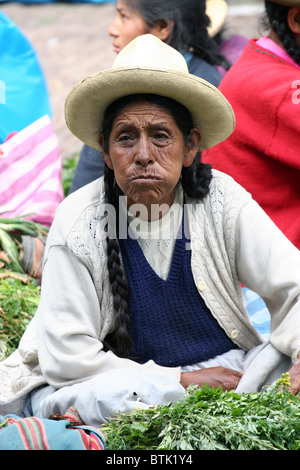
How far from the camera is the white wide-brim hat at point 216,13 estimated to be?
643 cm

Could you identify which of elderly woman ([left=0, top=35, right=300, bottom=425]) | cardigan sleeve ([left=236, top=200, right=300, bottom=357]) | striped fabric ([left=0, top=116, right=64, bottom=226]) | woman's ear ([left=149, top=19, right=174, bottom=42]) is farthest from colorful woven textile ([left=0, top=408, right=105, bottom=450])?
woman's ear ([left=149, top=19, right=174, bottom=42])

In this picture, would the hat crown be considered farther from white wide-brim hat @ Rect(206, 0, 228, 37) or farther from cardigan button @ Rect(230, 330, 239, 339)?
white wide-brim hat @ Rect(206, 0, 228, 37)

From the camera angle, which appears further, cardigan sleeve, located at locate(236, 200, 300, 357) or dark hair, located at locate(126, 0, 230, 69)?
dark hair, located at locate(126, 0, 230, 69)

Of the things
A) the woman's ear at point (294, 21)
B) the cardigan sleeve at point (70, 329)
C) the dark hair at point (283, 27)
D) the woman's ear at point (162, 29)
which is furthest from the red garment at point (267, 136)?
the cardigan sleeve at point (70, 329)

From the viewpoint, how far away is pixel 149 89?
3223 mm

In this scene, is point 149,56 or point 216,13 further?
point 216,13

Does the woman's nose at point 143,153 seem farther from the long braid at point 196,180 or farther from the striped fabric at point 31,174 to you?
the striped fabric at point 31,174

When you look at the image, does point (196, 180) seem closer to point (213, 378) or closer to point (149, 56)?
point (149, 56)

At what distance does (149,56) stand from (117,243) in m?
0.76

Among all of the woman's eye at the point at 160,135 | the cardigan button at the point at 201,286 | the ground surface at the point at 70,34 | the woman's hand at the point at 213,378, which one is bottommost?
the ground surface at the point at 70,34

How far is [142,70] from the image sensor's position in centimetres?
312

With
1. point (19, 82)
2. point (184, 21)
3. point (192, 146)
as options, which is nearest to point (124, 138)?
point (192, 146)

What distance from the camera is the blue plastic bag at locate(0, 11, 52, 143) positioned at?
18.5 ft

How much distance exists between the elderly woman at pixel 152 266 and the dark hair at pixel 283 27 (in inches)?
42.0
